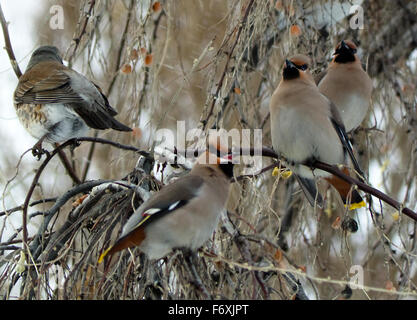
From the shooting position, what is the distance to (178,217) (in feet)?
9.14

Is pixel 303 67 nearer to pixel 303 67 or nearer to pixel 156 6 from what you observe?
pixel 303 67

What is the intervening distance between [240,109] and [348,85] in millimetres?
760

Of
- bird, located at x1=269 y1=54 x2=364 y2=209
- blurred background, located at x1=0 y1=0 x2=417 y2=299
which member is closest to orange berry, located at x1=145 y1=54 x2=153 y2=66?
blurred background, located at x1=0 y1=0 x2=417 y2=299

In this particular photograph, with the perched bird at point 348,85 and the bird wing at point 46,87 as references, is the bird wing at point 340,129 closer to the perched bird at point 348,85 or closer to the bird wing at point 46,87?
the perched bird at point 348,85

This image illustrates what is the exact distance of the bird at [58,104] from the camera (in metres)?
3.84

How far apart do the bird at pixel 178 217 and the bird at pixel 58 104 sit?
3.03 feet

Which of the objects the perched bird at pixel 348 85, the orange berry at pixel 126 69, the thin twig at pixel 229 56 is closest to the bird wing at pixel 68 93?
the orange berry at pixel 126 69

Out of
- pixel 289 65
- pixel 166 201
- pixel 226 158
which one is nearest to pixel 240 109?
pixel 289 65

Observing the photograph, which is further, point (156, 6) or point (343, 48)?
point (343, 48)

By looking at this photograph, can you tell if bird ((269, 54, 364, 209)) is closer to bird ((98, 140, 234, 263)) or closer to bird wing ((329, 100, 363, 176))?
bird wing ((329, 100, 363, 176))

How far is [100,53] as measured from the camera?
394 cm

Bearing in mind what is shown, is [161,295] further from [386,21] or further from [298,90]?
[386,21]
